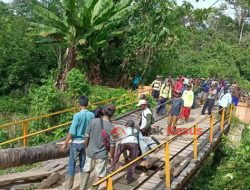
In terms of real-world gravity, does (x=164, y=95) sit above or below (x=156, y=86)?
below

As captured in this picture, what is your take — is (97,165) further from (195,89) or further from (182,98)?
(195,89)

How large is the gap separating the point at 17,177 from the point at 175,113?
18.0ft

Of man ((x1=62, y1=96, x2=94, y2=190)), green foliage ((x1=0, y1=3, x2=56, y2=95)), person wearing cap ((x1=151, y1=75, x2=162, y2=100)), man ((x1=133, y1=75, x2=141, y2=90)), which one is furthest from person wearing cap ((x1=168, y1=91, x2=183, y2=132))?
green foliage ((x1=0, y1=3, x2=56, y2=95))

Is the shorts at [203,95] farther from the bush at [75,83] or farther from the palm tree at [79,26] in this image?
the bush at [75,83]

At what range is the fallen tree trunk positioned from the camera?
6.76m

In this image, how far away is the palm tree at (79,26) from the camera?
17953 mm

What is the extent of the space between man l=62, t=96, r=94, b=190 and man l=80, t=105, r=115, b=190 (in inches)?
15.6

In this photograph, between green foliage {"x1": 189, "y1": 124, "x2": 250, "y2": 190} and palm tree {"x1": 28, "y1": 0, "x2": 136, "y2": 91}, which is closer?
green foliage {"x1": 189, "y1": 124, "x2": 250, "y2": 190}

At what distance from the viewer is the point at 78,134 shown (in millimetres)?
6957

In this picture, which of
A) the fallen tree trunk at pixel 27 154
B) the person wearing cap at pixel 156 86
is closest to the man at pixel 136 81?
the person wearing cap at pixel 156 86

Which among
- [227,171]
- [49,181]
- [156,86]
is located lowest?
[227,171]

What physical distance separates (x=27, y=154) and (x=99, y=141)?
1.56 m

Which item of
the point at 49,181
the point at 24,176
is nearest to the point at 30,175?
the point at 24,176

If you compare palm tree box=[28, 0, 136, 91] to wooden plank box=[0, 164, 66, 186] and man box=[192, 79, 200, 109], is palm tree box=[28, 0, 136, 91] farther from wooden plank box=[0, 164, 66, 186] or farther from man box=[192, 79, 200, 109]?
wooden plank box=[0, 164, 66, 186]
